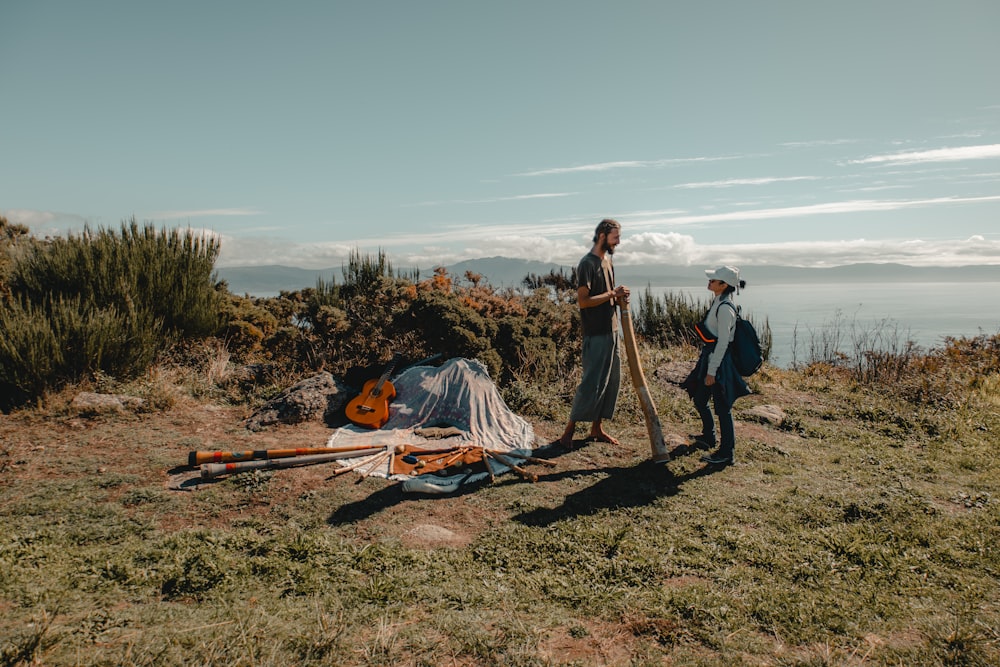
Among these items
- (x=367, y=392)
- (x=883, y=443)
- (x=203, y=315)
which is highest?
(x=203, y=315)

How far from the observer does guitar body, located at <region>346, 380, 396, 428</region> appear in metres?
6.90

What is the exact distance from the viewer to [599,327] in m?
5.96

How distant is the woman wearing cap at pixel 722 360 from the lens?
555cm

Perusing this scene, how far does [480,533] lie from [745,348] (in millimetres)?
3166

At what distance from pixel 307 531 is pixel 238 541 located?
457 mm

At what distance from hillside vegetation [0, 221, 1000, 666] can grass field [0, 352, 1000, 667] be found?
0.02 meters

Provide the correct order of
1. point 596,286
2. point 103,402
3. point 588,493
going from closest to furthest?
1. point 588,493
2. point 596,286
3. point 103,402

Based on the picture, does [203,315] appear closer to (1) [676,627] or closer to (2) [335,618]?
(2) [335,618]

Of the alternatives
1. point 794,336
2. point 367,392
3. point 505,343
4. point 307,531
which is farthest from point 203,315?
point 794,336

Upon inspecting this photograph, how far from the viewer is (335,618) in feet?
9.70

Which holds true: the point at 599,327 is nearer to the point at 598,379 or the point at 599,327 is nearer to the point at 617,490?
the point at 598,379

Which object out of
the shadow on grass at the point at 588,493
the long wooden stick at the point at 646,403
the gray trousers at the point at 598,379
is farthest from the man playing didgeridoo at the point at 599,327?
the shadow on grass at the point at 588,493

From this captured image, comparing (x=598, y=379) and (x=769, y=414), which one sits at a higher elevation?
(x=598, y=379)

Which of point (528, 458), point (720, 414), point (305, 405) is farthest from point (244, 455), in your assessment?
point (720, 414)
